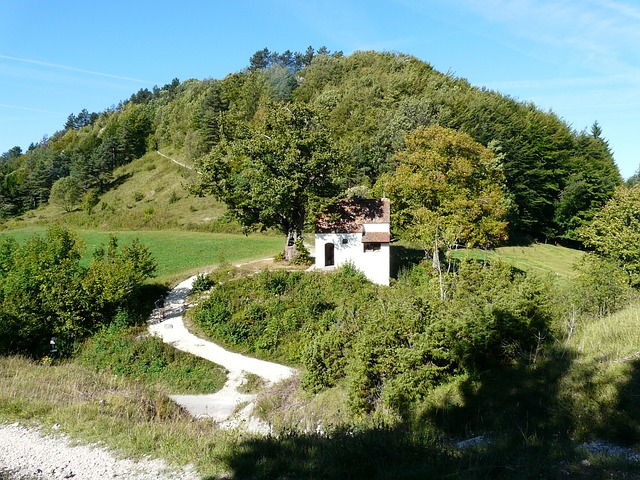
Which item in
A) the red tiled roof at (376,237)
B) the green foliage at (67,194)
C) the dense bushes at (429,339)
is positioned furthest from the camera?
the green foliage at (67,194)

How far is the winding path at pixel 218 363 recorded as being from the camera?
15172mm

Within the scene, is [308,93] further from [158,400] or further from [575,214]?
[158,400]

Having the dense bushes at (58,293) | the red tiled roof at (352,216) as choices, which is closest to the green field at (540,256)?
the red tiled roof at (352,216)

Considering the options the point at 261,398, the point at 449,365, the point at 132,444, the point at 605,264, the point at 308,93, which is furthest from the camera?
the point at 308,93

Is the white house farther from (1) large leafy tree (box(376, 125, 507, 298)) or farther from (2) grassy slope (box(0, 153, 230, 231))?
(2) grassy slope (box(0, 153, 230, 231))

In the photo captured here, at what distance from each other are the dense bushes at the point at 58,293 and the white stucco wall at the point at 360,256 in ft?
37.5

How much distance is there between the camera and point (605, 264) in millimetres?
22250

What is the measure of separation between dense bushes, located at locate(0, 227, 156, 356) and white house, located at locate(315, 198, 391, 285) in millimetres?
11052

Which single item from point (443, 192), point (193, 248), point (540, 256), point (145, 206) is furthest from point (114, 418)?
point (145, 206)

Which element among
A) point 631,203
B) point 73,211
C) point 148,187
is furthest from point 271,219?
point 73,211

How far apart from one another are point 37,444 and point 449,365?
29.6 ft

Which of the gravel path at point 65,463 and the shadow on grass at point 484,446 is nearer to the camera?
the shadow on grass at point 484,446

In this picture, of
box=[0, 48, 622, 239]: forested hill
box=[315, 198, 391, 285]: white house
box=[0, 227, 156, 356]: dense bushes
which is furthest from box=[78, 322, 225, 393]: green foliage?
box=[0, 48, 622, 239]: forested hill

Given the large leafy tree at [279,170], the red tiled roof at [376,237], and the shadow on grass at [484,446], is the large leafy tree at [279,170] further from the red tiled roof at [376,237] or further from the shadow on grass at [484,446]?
the shadow on grass at [484,446]
